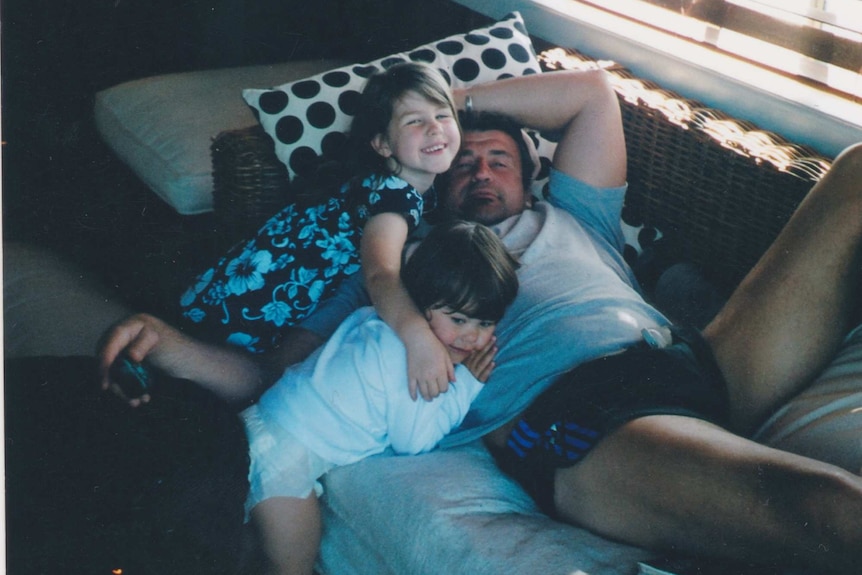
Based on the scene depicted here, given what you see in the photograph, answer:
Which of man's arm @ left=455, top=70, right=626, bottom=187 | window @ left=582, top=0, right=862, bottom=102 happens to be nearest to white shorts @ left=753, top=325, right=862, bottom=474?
man's arm @ left=455, top=70, right=626, bottom=187

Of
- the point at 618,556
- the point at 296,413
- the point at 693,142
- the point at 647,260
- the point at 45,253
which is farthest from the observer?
the point at 45,253

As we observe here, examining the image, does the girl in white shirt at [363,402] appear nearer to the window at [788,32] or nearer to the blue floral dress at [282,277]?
the blue floral dress at [282,277]

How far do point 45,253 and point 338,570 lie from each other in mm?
943

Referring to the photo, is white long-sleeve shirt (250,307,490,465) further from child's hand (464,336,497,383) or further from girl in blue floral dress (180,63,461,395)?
girl in blue floral dress (180,63,461,395)

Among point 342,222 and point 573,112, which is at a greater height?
Result: point 573,112

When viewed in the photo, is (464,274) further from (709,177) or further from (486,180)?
(709,177)

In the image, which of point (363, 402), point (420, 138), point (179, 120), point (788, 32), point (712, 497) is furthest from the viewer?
point (179, 120)

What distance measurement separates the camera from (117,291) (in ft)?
4.86

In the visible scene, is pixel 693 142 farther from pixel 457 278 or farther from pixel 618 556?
pixel 618 556

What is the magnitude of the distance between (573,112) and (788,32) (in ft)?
1.46

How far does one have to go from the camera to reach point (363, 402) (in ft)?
3.51

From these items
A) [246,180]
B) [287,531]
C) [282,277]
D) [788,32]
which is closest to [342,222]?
[282,277]

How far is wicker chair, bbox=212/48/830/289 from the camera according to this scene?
4.04 feet

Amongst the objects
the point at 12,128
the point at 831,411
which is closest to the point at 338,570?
the point at 831,411
